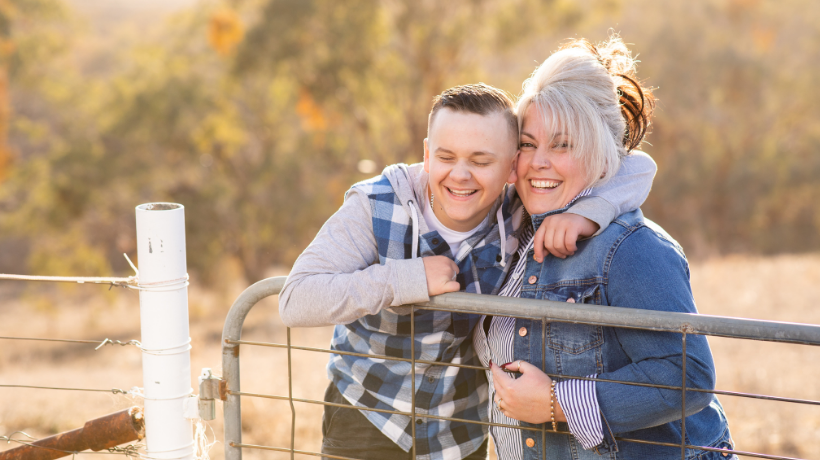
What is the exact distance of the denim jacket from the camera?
5.99 feet

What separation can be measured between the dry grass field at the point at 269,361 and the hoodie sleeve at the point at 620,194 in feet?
5.34

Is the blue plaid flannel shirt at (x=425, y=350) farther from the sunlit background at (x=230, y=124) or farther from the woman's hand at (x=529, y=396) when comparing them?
the sunlit background at (x=230, y=124)

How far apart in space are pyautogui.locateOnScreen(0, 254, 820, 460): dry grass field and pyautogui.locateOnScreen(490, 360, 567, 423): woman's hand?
128cm

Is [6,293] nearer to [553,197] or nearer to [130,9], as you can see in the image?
[553,197]

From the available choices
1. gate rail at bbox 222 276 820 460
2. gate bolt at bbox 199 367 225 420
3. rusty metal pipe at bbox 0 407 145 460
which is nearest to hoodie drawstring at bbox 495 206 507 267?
gate rail at bbox 222 276 820 460

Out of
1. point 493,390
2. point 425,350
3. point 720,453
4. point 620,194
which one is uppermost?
point 620,194

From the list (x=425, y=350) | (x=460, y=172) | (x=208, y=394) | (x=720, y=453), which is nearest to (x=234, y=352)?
(x=208, y=394)

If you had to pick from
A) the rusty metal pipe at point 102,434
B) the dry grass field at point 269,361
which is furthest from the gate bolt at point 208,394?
the dry grass field at point 269,361

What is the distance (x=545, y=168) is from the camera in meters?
2.14

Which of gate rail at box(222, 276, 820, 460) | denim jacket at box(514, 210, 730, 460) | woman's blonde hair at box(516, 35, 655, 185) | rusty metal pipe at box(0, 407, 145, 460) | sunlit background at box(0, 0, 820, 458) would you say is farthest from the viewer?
sunlit background at box(0, 0, 820, 458)

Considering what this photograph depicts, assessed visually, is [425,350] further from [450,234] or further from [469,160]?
[469,160]

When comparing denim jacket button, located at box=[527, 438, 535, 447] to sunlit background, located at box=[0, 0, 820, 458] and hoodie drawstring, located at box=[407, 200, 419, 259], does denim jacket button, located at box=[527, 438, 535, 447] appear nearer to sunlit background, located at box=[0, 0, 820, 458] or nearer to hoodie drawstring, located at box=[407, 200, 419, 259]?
hoodie drawstring, located at box=[407, 200, 419, 259]

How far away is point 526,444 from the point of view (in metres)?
2.07

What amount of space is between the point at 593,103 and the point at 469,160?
412 mm
